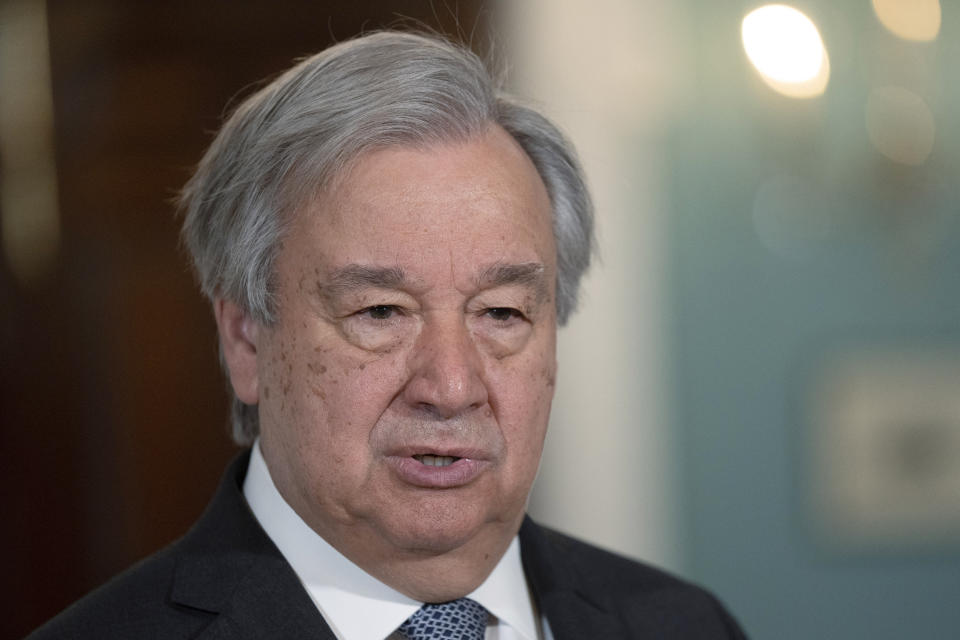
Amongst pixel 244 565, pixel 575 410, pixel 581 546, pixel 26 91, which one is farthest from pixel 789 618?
pixel 26 91

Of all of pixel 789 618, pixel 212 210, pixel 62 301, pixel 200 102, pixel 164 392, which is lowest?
pixel 789 618

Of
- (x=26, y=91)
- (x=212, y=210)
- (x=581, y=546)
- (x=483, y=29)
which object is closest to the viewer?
(x=212, y=210)

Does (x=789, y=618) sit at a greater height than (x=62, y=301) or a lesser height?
lesser

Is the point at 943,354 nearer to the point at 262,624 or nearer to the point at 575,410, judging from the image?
the point at 575,410

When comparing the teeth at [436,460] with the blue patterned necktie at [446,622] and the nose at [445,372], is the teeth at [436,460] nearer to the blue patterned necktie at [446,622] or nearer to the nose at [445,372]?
the nose at [445,372]

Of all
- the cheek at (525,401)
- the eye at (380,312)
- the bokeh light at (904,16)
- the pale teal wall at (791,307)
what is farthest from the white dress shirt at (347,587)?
the bokeh light at (904,16)

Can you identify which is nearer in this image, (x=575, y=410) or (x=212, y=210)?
(x=212, y=210)

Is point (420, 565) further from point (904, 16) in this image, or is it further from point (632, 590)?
point (904, 16)

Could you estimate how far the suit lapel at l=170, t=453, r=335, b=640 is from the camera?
170 centimetres

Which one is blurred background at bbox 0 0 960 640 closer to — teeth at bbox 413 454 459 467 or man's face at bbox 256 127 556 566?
man's face at bbox 256 127 556 566

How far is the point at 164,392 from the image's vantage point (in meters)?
3.29

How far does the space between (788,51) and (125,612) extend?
2.55 meters

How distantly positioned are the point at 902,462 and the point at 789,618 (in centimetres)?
58

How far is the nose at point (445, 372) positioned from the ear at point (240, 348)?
33 cm
